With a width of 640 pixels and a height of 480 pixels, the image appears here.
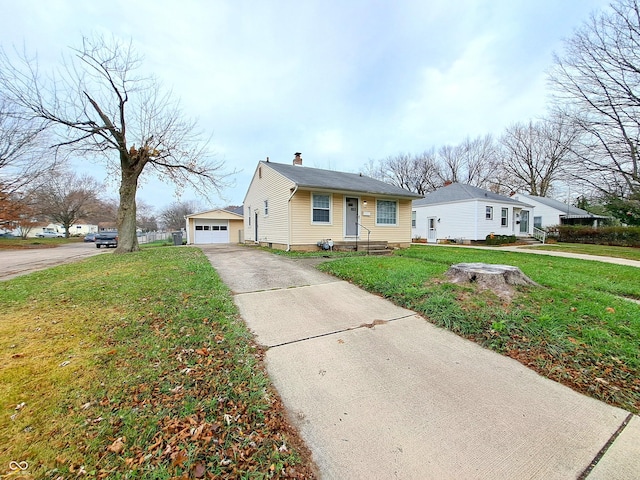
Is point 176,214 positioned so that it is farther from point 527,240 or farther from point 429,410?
point 429,410

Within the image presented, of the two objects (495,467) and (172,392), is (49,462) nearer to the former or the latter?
(172,392)

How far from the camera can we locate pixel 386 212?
12.6 metres

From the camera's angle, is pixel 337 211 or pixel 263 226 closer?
pixel 337 211

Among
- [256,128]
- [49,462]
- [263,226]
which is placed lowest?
[49,462]

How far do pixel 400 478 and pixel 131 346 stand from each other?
2.90m

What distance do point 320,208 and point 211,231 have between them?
15.8m

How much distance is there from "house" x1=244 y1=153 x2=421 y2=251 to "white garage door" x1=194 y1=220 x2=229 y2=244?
11.4 m

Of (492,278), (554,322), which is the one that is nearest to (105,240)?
(492,278)

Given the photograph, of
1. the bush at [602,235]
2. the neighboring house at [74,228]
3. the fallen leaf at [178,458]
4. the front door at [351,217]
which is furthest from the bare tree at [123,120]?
the neighboring house at [74,228]

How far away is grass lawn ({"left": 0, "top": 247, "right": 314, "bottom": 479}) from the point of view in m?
1.54

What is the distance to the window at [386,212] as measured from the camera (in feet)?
40.6

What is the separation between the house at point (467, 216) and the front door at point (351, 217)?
720 centimetres

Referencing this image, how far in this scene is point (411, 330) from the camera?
3539mm

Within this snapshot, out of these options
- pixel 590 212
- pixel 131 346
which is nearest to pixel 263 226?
pixel 131 346
